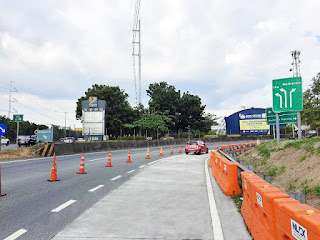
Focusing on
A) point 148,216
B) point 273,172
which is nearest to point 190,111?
point 273,172

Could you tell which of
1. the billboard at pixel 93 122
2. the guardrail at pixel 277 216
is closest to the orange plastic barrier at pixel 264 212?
the guardrail at pixel 277 216

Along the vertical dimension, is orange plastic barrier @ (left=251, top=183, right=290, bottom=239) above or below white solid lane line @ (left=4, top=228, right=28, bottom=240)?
above

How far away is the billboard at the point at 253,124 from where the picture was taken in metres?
67.7

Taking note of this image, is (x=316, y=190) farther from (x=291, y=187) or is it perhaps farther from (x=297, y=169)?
(x=297, y=169)

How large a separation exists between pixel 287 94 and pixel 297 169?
22.7ft

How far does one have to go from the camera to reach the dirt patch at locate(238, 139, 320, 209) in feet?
26.0

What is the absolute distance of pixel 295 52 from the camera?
4031 cm

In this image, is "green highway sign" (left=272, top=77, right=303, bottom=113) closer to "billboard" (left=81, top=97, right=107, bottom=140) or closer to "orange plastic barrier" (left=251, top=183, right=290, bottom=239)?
"orange plastic barrier" (left=251, top=183, right=290, bottom=239)

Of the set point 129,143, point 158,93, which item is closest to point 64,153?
point 129,143

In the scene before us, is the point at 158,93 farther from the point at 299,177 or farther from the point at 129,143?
the point at 299,177

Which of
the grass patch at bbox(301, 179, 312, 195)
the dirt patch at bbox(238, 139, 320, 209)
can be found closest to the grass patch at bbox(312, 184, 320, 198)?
the dirt patch at bbox(238, 139, 320, 209)

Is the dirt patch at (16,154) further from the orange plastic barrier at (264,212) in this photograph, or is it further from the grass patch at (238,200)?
the orange plastic barrier at (264,212)

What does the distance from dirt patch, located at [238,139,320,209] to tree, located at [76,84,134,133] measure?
4790 centimetres

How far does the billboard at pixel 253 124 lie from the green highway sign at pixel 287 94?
54.3 metres
